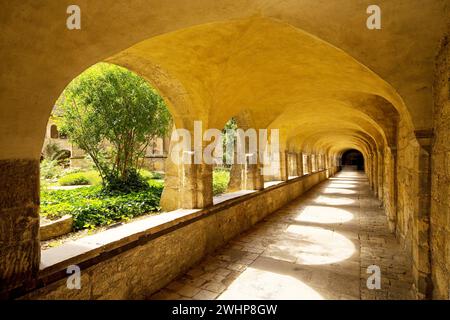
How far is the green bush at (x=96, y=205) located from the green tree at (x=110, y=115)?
2.69ft

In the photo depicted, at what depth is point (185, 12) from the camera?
2596mm

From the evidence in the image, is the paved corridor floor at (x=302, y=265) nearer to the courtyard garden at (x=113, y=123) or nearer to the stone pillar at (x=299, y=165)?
the courtyard garden at (x=113, y=123)

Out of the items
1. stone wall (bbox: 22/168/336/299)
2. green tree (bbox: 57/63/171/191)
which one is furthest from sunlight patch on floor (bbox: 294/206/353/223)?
green tree (bbox: 57/63/171/191)

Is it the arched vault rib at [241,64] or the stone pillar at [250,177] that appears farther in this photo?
the stone pillar at [250,177]

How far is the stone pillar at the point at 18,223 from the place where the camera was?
6.10 ft

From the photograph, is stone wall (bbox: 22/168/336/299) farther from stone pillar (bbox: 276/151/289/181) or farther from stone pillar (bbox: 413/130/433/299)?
stone pillar (bbox: 276/151/289/181)

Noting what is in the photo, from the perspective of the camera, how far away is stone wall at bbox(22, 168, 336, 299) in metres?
2.47

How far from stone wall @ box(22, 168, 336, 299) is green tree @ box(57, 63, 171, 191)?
5.43m

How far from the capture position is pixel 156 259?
338 centimetres

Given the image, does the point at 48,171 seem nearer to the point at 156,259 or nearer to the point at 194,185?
the point at 194,185

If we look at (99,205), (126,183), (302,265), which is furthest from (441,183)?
(126,183)

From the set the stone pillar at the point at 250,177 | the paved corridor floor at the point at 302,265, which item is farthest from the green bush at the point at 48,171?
the paved corridor floor at the point at 302,265
